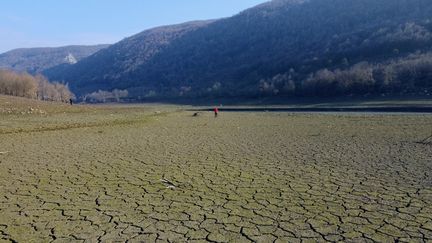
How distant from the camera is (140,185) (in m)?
8.05

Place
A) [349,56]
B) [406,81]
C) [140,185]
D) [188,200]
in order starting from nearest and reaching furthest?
1. [188,200]
2. [140,185]
3. [406,81]
4. [349,56]

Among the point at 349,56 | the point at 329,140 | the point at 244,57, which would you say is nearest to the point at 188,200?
the point at 329,140

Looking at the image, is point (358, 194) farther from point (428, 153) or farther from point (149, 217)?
point (428, 153)

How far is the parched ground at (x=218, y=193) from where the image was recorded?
5.43 m

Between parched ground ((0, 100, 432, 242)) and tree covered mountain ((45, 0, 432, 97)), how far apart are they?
41.9 metres

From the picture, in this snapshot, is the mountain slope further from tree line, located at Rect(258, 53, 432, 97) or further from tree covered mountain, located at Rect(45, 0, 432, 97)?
tree line, located at Rect(258, 53, 432, 97)

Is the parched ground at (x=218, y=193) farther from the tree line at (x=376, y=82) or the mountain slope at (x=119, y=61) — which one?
the mountain slope at (x=119, y=61)

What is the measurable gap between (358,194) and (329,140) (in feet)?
26.6

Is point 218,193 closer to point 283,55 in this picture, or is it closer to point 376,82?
point 376,82

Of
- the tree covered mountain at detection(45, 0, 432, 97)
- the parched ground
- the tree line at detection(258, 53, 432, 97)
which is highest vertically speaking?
the tree covered mountain at detection(45, 0, 432, 97)

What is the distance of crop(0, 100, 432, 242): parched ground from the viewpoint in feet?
17.8

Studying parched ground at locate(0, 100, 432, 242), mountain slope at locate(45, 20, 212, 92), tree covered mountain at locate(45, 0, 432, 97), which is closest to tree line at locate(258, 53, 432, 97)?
tree covered mountain at locate(45, 0, 432, 97)

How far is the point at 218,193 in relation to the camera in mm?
7375

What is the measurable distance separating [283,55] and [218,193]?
102 m
